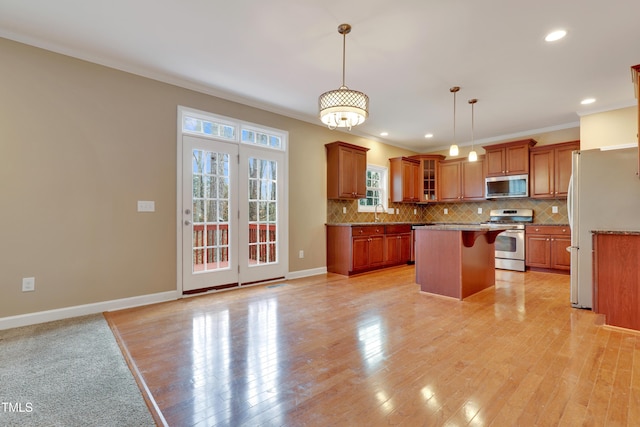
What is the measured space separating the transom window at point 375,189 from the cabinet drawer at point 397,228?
72 centimetres

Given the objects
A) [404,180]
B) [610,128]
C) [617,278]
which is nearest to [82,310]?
[617,278]

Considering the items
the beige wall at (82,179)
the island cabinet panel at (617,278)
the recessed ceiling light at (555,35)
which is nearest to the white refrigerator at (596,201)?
the island cabinet panel at (617,278)

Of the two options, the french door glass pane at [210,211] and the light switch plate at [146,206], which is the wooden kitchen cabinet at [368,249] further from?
the light switch plate at [146,206]

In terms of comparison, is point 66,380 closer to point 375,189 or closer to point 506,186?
point 375,189

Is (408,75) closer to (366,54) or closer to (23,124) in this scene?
(366,54)

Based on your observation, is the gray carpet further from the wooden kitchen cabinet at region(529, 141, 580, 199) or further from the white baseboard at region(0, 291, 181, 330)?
the wooden kitchen cabinet at region(529, 141, 580, 199)

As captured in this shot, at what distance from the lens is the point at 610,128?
4633 millimetres

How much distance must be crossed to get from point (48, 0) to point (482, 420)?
4.11 m

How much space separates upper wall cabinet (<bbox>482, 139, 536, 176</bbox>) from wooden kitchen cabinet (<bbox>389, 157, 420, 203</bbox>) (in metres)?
1.49

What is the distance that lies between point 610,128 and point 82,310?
7479 millimetres

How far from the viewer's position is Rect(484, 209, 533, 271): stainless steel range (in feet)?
18.1

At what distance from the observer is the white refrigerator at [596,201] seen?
3002 mm

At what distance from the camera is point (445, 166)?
276 inches

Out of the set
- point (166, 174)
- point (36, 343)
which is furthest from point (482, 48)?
point (36, 343)
